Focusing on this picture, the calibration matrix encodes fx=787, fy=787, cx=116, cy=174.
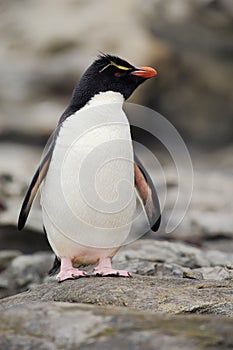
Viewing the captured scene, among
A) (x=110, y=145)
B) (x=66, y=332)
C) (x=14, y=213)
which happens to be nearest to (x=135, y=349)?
(x=66, y=332)

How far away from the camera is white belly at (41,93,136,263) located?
13.8 ft

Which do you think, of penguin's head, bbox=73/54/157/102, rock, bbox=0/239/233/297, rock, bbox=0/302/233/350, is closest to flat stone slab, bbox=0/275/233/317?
rock, bbox=0/239/233/297

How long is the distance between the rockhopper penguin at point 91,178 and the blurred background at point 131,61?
31.5 ft

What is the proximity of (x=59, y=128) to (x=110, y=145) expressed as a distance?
32 cm

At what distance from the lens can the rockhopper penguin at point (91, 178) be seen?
4.22m

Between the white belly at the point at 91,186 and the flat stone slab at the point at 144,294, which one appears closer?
the flat stone slab at the point at 144,294

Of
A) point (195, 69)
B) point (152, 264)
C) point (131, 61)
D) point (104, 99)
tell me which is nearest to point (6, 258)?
point (152, 264)

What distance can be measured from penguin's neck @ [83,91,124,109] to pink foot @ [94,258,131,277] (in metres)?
0.86

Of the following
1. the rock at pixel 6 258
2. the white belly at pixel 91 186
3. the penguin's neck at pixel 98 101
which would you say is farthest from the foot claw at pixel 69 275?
the rock at pixel 6 258

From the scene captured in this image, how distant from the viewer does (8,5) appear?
17.2 metres

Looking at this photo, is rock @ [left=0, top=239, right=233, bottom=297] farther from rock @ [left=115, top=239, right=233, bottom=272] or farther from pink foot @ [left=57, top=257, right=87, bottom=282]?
pink foot @ [left=57, top=257, right=87, bottom=282]

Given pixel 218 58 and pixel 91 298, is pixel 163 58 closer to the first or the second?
pixel 218 58

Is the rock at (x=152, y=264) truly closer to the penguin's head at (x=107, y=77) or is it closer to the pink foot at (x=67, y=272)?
the pink foot at (x=67, y=272)

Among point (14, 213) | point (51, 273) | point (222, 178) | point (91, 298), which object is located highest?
point (91, 298)
